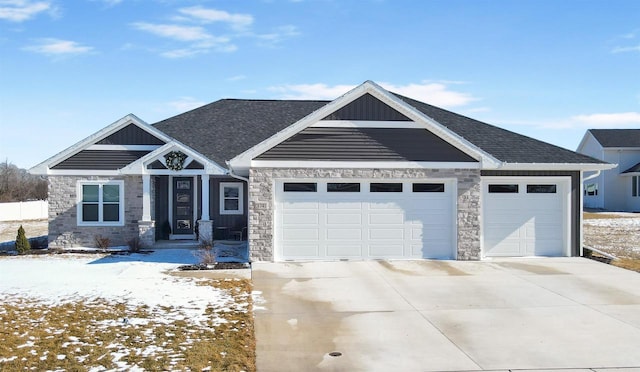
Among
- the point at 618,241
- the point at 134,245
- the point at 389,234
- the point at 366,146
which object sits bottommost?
the point at 618,241

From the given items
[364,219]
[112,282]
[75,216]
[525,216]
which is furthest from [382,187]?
[75,216]

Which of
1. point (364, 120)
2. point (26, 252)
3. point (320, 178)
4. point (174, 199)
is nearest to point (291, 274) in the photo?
point (320, 178)

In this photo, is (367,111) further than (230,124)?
No

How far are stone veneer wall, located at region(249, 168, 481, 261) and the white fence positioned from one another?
27470mm

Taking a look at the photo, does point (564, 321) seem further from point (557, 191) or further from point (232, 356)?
point (557, 191)

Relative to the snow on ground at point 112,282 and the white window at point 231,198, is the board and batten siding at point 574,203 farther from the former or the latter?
the snow on ground at point 112,282

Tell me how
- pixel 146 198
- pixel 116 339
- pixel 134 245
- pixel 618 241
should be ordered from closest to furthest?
pixel 116 339, pixel 134 245, pixel 146 198, pixel 618 241

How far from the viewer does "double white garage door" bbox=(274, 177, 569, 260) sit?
15.5 m

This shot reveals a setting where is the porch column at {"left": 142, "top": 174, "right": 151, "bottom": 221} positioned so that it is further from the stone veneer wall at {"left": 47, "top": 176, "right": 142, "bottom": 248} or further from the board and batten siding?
the board and batten siding

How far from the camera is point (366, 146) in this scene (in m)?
15.4

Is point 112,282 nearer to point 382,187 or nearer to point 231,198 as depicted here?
point 382,187

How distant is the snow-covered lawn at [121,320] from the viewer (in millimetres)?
7199

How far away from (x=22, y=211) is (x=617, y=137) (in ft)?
146

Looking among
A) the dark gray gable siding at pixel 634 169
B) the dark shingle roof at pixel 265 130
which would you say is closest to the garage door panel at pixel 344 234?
the dark shingle roof at pixel 265 130
